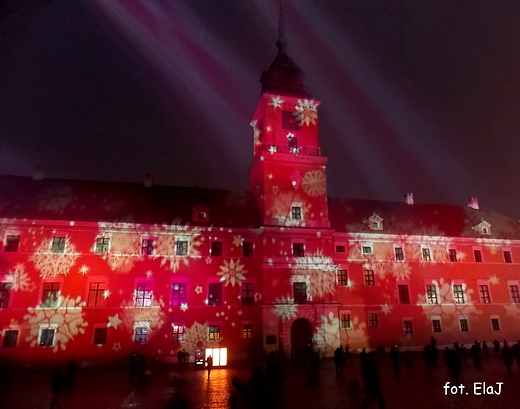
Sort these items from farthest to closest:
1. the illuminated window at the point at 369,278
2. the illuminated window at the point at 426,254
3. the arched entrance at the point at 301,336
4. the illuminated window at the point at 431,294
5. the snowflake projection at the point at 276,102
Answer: the illuminated window at the point at 426,254
the snowflake projection at the point at 276,102
the illuminated window at the point at 431,294
the illuminated window at the point at 369,278
the arched entrance at the point at 301,336

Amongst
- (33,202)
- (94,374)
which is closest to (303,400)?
(94,374)

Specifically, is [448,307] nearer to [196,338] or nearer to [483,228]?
[483,228]

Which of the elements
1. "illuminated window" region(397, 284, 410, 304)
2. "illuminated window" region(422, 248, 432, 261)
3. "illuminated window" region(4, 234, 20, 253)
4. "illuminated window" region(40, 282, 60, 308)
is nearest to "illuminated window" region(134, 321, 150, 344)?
"illuminated window" region(40, 282, 60, 308)

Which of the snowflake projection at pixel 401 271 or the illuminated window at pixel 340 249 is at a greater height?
the illuminated window at pixel 340 249

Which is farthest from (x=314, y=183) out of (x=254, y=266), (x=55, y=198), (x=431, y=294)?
(x=55, y=198)

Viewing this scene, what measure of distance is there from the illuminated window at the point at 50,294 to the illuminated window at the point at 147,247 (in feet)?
21.6

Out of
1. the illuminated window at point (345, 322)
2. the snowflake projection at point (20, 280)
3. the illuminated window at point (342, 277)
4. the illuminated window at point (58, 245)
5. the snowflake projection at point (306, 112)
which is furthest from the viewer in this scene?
the snowflake projection at point (306, 112)

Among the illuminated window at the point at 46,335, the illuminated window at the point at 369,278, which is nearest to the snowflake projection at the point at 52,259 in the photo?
the illuminated window at the point at 46,335

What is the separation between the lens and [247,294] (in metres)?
31.8

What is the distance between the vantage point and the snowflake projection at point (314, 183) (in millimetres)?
35438

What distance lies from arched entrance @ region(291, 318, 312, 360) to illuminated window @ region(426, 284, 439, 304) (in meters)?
12.9

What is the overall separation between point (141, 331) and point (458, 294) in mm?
29499

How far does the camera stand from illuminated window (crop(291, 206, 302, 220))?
34.5 m

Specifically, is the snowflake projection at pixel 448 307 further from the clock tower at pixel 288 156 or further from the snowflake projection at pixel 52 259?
the snowflake projection at pixel 52 259
